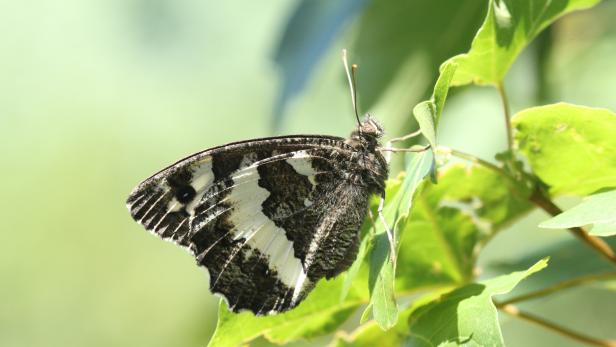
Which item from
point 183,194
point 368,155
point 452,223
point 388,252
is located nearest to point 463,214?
point 452,223

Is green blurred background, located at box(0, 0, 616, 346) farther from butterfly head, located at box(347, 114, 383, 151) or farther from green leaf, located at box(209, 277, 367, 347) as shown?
green leaf, located at box(209, 277, 367, 347)

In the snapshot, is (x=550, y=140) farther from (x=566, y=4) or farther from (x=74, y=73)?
(x=74, y=73)

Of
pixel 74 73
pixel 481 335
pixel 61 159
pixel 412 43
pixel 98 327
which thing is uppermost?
pixel 74 73

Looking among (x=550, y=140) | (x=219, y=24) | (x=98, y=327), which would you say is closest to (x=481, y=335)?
(x=550, y=140)

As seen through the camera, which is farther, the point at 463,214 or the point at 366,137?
the point at 366,137

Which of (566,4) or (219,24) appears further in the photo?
(219,24)

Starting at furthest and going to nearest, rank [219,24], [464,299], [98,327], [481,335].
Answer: [219,24] < [98,327] < [464,299] < [481,335]

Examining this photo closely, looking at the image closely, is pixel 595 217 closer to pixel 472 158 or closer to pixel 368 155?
pixel 472 158
